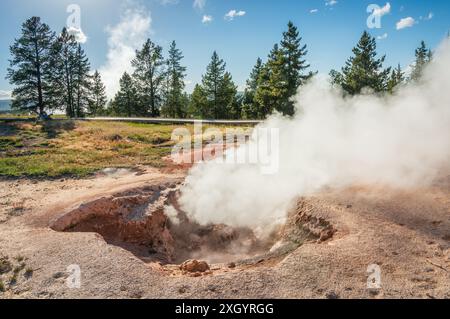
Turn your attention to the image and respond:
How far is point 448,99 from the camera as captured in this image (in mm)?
12164

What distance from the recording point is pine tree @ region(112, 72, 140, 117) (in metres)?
48.0

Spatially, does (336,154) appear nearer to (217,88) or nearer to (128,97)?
(217,88)

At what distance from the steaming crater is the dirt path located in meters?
0.56

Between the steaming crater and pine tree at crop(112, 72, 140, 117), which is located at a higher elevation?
pine tree at crop(112, 72, 140, 117)

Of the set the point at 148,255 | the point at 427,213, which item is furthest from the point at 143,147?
the point at 427,213

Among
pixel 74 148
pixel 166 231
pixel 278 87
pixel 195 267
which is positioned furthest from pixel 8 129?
pixel 195 267

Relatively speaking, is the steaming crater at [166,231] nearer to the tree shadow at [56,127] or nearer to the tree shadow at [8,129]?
the tree shadow at [56,127]

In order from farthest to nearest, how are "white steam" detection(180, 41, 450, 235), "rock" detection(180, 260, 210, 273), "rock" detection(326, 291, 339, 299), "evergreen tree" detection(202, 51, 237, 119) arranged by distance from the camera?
1. "evergreen tree" detection(202, 51, 237, 119)
2. "white steam" detection(180, 41, 450, 235)
3. "rock" detection(180, 260, 210, 273)
4. "rock" detection(326, 291, 339, 299)

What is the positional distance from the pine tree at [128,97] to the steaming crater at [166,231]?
39.0 m

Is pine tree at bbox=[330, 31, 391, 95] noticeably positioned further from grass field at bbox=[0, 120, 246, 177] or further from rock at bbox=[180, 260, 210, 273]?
rock at bbox=[180, 260, 210, 273]

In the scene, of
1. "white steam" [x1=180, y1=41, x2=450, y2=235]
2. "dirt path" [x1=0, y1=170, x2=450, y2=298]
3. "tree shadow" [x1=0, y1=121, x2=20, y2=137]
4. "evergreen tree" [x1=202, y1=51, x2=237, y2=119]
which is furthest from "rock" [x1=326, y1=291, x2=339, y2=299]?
"evergreen tree" [x1=202, y1=51, x2=237, y2=119]

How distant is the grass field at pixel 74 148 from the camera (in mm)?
15577

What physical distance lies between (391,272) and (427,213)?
9.83 ft

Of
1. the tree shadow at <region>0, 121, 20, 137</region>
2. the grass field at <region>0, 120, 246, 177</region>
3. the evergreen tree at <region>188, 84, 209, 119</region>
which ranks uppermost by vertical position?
the evergreen tree at <region>188, 84, 209, 119</region>
